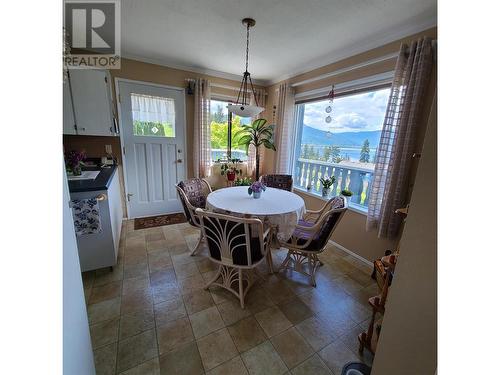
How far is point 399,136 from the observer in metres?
1.97

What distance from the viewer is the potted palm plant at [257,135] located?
3613 mm

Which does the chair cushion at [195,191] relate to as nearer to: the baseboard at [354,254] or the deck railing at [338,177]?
the deck railing at [338,177]

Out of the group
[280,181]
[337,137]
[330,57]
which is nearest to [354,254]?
[280,181]

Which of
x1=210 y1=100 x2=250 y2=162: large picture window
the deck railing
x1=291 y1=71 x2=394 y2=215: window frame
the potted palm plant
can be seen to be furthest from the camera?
x1=210 y1=100 x2=250 y2=162: large picture window

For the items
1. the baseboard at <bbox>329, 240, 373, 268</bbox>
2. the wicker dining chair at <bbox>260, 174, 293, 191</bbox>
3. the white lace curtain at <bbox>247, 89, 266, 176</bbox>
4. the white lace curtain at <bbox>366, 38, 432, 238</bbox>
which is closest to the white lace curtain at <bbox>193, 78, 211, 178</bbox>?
the white lace curtain at <bbox>247, 89, 266, 176</bbox>

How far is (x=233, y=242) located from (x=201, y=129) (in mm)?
2376

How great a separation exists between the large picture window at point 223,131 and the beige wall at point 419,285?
350 cm

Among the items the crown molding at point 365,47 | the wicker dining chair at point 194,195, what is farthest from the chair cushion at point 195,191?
the crown molding at point 365,47

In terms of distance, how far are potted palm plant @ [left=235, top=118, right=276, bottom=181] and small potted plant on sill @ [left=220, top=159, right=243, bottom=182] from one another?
1.31 feet

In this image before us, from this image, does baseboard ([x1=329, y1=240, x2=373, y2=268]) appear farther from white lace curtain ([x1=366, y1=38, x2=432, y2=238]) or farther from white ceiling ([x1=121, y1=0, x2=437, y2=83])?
white ceiling ([x1=121, y1=0, x2=437, y2=83])

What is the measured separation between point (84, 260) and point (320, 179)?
2968 mm

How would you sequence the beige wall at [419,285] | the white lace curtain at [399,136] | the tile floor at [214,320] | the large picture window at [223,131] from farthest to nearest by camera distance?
1. the large picture window at [223,131]
2. the white lace curtain at [399,136]
3. the tile floor at [214,320]
4. the beige wall at [419,285]

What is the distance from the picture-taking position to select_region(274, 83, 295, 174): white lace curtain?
3377 mm
